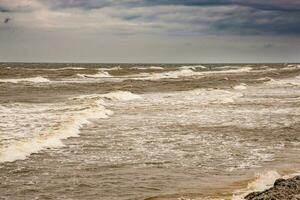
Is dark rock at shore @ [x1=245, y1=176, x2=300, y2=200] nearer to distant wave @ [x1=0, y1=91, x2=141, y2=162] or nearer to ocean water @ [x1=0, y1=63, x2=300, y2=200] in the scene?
ocean water @ [x1=0, y1=63, x2=300, y2=200]

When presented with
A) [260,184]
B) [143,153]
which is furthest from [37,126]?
[260,184]

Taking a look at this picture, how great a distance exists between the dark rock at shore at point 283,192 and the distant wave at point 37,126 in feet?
25.4

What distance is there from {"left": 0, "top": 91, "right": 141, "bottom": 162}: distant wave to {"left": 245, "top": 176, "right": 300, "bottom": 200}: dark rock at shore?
7745 millimetres

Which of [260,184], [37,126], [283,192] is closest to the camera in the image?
[283,192]

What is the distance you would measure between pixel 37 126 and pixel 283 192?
13737 millimetres

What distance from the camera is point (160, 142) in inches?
690

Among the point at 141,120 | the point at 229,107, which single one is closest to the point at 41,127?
the point at 141,120

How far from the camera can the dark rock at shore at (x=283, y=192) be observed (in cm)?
845

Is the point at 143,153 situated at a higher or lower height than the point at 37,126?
lower

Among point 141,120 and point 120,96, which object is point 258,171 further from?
point 120,96

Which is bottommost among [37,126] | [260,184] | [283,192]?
[260,184]

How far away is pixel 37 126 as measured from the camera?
20781 millimetres

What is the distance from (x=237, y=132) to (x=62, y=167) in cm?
882

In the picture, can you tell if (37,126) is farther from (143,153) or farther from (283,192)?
(283,192)
